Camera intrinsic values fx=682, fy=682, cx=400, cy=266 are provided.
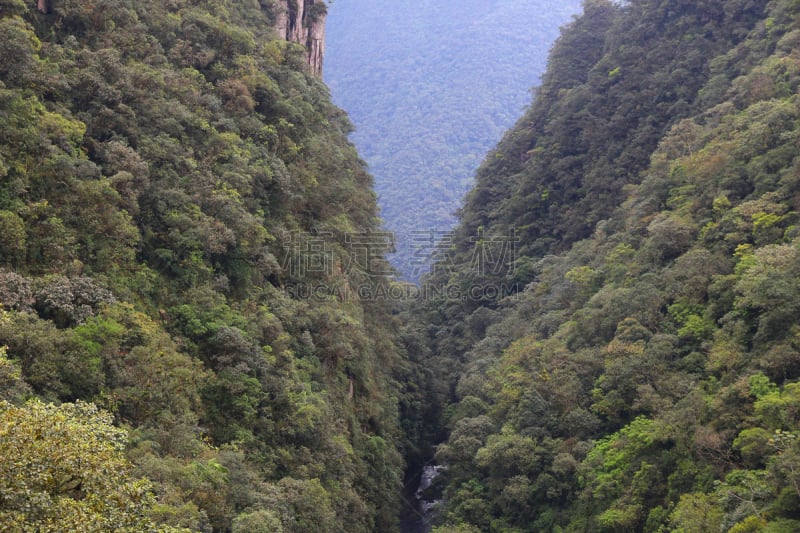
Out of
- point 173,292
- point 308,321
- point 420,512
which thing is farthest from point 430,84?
point 173,292

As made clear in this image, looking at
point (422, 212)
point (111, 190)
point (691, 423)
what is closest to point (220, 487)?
point (111, 190)

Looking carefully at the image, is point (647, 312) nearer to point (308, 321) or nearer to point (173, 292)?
point (308, 321)

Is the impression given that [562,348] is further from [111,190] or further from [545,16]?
[545,16]

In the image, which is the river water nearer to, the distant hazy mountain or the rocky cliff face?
the rocky cliff face

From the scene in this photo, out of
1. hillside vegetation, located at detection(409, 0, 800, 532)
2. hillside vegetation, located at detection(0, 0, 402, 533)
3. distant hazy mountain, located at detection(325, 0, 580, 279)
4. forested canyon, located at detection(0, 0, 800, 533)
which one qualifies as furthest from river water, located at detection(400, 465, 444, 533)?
distant hazy mountain, located at detection(325, 0, 580, 279)

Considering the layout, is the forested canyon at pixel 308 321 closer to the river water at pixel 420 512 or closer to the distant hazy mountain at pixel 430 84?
the river water at pixel 420 512

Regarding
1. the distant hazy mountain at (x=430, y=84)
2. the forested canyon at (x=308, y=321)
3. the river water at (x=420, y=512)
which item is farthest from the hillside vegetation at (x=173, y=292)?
the distant hazy mountain at (x=430, y=84)

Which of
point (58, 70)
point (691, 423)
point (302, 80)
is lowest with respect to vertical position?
point (691, 423)

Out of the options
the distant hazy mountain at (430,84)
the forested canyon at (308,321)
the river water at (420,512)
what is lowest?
the river water at (420,512)
